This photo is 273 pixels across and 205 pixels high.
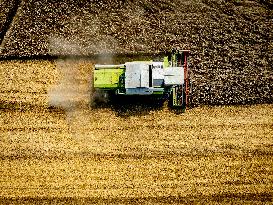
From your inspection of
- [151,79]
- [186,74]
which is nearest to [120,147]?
[151,79]

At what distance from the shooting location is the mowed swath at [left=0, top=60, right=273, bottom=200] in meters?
13.4

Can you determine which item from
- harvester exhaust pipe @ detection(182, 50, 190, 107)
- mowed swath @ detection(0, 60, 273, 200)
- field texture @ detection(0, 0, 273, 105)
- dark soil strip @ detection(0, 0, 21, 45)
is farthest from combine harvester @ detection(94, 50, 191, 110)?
dark soil strip @ detection(0, 0, 21, 45)

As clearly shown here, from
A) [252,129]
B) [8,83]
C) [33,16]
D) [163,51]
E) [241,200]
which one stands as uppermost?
[33,16]

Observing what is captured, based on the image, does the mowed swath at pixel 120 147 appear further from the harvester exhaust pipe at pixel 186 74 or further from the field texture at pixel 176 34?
the field texture at pixel 176 34

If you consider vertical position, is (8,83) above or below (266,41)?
below

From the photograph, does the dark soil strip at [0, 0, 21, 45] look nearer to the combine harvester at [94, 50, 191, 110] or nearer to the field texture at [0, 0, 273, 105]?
the field texture at [0, 0, 273, 105]

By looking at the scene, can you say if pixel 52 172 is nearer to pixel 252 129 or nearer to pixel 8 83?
pixel 8 83

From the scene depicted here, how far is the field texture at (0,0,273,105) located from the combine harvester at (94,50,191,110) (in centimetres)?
44

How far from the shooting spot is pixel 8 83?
13.8 meters

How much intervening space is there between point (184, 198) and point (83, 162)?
11.9ft

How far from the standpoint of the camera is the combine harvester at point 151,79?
1302cm

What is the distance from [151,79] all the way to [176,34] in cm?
203

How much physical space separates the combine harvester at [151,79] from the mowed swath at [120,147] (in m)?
0.55

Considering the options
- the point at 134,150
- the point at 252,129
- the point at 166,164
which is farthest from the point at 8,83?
the point at 252,129
